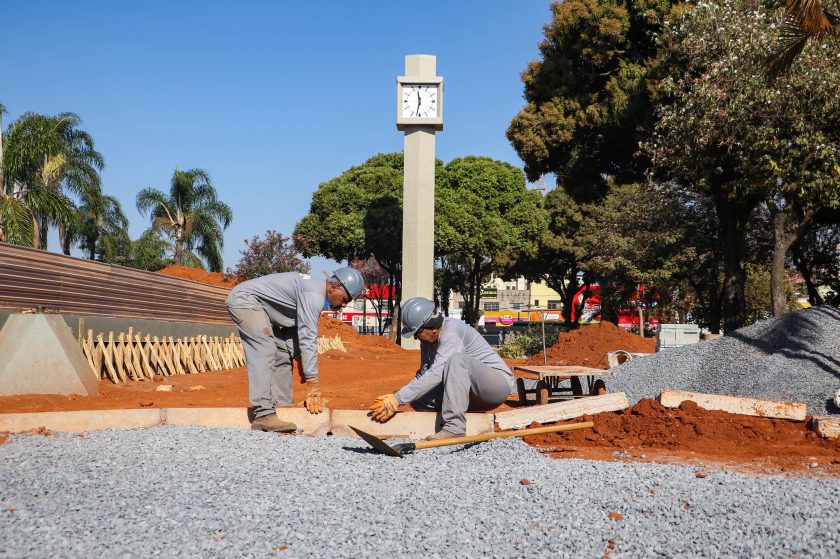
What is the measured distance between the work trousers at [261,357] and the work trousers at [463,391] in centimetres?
127

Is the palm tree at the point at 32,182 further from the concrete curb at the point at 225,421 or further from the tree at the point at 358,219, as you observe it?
the concrete curb at the point at 225,421

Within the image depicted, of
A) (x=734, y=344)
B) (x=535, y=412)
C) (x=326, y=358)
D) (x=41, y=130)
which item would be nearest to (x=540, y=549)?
(x=535, y=412)

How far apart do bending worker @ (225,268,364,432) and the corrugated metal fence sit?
15.2 feet

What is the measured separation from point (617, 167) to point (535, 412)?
1871 cm

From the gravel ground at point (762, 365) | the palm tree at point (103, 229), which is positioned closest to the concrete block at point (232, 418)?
the gravel ground at point (762, 365)

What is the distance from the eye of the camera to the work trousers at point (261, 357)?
6.59 metres

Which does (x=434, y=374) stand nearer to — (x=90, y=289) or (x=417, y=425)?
(x=417, y=425)

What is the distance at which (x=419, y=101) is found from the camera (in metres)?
24.0

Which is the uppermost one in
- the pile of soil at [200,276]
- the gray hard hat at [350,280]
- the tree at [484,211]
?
the tree at [484,211]

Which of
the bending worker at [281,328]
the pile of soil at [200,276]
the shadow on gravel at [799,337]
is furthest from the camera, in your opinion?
the pile of soil at [200,276]

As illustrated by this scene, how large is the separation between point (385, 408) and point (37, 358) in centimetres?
525

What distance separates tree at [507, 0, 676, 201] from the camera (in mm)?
22156

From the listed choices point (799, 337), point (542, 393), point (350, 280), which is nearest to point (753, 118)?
point (799, 337)

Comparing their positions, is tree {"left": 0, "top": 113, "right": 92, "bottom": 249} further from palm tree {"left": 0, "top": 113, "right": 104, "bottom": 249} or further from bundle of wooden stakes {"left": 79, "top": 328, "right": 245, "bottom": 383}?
bundle of wooden stakes {"left": 79, "top": 328, "right": 245, "bottom": 383}
